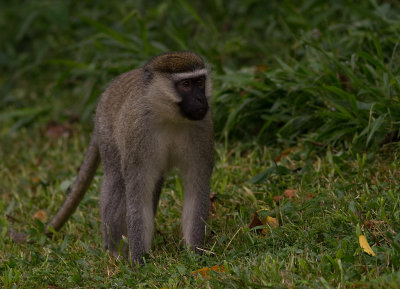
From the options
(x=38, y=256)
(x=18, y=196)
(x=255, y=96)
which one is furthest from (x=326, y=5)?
(x=38, y=256)

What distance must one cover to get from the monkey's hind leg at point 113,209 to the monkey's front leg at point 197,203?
24.7 inches

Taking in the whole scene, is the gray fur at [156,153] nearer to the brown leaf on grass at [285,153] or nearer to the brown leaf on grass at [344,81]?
the brown leaf on grass at [285,153]

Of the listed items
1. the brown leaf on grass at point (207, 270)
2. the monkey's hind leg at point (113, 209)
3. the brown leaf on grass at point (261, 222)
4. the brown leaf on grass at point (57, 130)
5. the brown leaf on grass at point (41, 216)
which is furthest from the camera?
the brown leaf on grass at point (57, 130)

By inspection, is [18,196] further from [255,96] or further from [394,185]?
[394,185]

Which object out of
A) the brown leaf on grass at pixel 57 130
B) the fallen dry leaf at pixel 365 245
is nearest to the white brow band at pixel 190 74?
the fallen dry leaf at pixel 365 245

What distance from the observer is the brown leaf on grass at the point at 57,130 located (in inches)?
304

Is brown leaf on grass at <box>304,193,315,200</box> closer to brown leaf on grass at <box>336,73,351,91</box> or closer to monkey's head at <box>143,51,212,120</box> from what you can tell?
monkey's head at <box>143,51,212,120</box>

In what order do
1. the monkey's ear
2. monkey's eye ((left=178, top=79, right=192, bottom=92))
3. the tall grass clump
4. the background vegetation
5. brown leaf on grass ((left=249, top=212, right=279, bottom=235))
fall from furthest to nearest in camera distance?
1. the tall grass clump
2. the monkey's ear
3. brown leaf on grass ((left=249, top=212, right=279, bottom=235))
4. monkey's eye ((left=178, top=79, right=192, bottom=92))
5. the background vegetation

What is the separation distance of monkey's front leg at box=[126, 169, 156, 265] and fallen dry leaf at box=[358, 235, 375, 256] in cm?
152

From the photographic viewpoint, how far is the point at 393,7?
7.45 meters

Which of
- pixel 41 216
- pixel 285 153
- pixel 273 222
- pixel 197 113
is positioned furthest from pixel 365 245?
pixel 41 216

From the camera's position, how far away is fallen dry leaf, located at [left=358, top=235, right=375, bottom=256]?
365 cm

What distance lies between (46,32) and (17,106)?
1.65m

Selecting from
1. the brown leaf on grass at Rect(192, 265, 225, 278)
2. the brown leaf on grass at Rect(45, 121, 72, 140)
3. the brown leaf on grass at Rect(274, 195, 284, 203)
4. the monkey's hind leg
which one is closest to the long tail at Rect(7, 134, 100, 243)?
the monkey's hind leg
